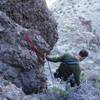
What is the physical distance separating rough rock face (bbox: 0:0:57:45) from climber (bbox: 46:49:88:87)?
4.54 ft

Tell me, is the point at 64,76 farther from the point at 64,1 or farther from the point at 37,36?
the point at 64,1

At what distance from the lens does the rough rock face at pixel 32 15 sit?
7.89m

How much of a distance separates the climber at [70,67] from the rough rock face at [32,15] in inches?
54.5

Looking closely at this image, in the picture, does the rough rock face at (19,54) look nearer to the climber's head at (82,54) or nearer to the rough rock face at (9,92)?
the rough rock face at (9,92)

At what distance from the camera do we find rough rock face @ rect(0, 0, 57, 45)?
789cm

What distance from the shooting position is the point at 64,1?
65.9 ft

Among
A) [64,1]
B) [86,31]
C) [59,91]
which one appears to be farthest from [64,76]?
[64,1]

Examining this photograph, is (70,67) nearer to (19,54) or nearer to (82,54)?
(82,54)

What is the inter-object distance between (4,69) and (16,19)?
5.36 feet

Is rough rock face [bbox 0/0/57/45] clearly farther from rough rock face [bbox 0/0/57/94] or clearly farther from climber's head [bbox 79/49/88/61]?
climber's head [bbox 79/49/88/61]

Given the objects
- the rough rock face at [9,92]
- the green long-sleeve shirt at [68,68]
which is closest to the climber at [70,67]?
the green long-sleeve shirt at [68,68]

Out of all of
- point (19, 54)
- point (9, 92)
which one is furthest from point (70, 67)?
point (9, 92)

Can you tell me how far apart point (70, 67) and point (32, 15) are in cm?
179

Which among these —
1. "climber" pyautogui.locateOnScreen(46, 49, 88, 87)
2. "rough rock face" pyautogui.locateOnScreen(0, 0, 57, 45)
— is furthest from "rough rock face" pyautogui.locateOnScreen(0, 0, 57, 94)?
"climber" pyautogui.locateOnScreen(46, 49, 88, 87)
